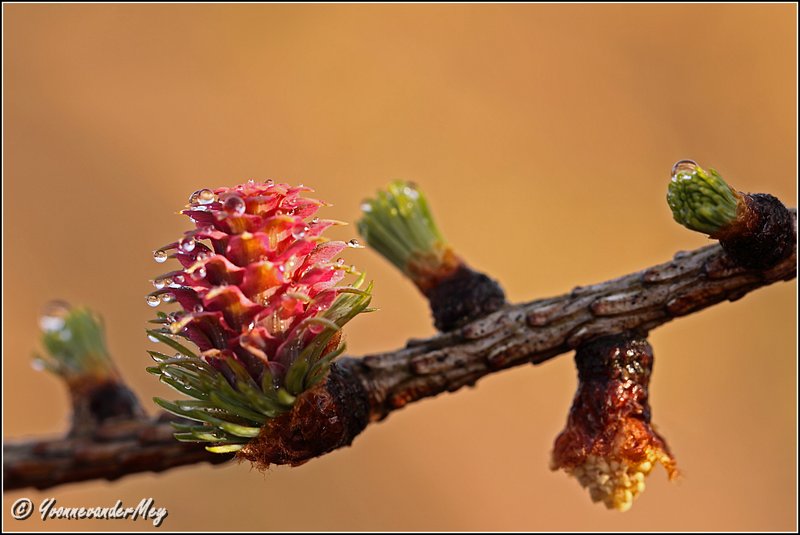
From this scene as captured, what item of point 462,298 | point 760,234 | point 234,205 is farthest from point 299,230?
point 760,234

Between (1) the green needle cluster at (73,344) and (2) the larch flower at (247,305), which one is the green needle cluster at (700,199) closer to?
(2) the larch flower at (247,305)

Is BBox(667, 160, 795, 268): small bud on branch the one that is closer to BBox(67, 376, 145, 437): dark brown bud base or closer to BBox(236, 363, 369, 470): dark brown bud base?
BBox(236, 363, 369, 470): dark brown bud base

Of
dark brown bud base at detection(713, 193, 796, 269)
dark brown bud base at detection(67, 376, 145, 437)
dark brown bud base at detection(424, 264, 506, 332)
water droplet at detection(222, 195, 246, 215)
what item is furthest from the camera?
dark brown bud base at detection(67, 376, 145, 437)

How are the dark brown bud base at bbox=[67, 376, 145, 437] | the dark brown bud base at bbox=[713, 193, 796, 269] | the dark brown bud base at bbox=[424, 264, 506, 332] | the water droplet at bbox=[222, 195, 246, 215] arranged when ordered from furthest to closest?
the dark brown bud base at bbox=[67, 376, 145, 437]
the dark brown bud base at bbox=[424, 264, 506, 332]
the dark brown bud base at bbox=[713, 193, 796, 269]
the water droplet at bbox=[222, 195, 246, 215]

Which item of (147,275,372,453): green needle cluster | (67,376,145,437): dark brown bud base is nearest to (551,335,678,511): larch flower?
(147,275,372,453): green needle cluster

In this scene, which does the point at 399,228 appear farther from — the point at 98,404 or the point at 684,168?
the point at 98,404
